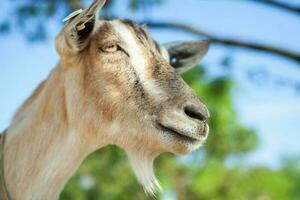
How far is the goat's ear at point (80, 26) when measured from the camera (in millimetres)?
4375

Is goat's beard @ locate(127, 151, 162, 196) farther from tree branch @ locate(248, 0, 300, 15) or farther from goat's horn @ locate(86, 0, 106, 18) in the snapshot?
tree branch @ locate(248, 0, 300, 15)

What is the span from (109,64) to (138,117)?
1.60 feet

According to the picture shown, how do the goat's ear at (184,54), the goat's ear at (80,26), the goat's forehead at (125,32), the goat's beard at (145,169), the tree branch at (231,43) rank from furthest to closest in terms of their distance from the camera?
the tree branch at (231,43) < the goat's ear at (184,54) < the goat's forehead at (125,32) < the goat's beard at (145,169) < the goat's ear at (80,26)

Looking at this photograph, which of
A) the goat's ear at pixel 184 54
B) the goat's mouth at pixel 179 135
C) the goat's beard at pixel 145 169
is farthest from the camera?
the goat's ear at pixel 184 54

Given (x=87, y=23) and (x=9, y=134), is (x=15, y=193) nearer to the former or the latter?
(x=9, y=134)

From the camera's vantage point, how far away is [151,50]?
4.79 metres

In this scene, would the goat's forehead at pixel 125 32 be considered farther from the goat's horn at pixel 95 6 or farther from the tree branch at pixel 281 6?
the tree branch at pixel 281 6

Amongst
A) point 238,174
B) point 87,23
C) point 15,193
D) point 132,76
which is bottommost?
point 238,174

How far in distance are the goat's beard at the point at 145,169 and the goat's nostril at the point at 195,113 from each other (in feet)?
2.05

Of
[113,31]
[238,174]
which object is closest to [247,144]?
[238,174]

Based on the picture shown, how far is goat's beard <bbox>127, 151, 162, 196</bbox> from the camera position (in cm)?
468

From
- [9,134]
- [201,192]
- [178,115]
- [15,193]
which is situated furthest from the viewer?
[201,192]

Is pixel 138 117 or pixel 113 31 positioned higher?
pixel 113 31

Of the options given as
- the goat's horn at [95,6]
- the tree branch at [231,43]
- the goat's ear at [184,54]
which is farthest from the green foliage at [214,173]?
the goat's horn at [95,6]
